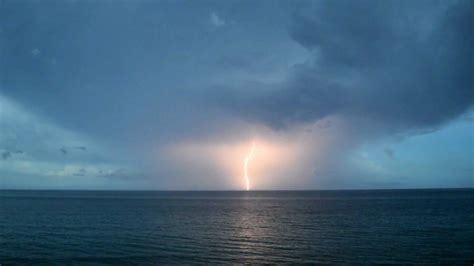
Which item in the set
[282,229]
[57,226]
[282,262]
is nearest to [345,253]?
[282,262]

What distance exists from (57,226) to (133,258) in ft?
123

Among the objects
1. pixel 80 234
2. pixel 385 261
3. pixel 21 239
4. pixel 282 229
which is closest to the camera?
pixel 385 261

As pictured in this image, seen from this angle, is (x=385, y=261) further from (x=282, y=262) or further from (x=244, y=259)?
(x=244, y=259)

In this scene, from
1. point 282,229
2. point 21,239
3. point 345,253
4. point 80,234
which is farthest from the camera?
point 282,229

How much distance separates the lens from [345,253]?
45969mm

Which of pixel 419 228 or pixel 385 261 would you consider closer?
pixel 385 261

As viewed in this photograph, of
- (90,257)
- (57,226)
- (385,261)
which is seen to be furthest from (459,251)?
(57,226)

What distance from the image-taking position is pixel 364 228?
→ 70.3 metres

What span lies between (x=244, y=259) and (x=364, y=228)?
35615mm

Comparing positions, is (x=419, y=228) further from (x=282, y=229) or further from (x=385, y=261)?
(x=385, y=261)

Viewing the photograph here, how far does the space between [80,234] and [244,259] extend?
3251cm

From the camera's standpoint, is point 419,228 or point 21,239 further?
point 419,228

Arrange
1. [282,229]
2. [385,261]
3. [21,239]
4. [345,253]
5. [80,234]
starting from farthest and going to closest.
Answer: [282,229] < [80,234] < [21,239] < [345,253] < [385,261]

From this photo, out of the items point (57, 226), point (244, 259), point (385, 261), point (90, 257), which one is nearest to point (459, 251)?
point (385, 261)
